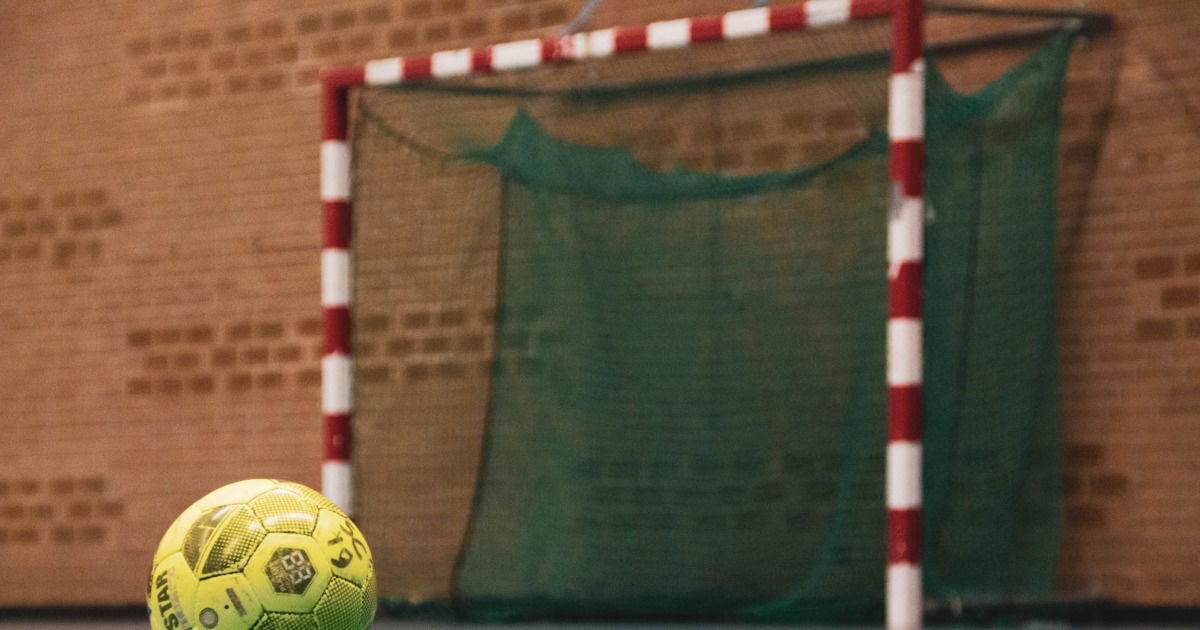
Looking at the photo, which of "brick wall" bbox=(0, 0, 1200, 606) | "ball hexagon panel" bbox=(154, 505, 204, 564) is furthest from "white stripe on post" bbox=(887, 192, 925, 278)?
"ball hexagon panel" bbox=(154, 505, 204, 564)

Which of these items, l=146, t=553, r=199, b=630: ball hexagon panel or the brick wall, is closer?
l=146, t=553, r=199, b=630: ball hexagon panel

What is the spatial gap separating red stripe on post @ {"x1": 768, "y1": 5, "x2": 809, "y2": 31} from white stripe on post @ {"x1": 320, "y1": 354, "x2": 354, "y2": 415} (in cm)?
214

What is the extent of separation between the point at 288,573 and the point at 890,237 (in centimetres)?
241

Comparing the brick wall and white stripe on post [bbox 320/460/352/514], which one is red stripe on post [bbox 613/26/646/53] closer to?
the brick wall

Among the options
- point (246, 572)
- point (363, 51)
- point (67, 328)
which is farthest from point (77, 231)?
point (246, 572)

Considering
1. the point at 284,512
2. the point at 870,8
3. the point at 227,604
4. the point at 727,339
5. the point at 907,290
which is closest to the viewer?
the point at 227,604

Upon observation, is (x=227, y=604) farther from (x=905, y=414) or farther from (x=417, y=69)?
(x=417, y=69)

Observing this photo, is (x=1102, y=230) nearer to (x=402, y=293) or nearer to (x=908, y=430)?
(x=908, y=430)

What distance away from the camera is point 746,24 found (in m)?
5.67

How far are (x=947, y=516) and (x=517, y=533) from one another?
1679 millimetres

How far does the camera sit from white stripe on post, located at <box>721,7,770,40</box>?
222 inches

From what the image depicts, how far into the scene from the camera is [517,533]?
6.29 meters

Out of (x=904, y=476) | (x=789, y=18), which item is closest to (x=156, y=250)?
(x=789, y=18)

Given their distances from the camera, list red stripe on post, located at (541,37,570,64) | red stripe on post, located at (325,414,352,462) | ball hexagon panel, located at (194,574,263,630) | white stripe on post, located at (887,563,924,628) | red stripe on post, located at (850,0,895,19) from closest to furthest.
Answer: ball hexagon panel, located at (194,574,263,630), white stripe on post, located at (887,563,924,628), red stripe on post, located at (850,0,895,19), red stripe on post, located at (541,37,570,64), red stripe on post, located at (325,414,352,462)
